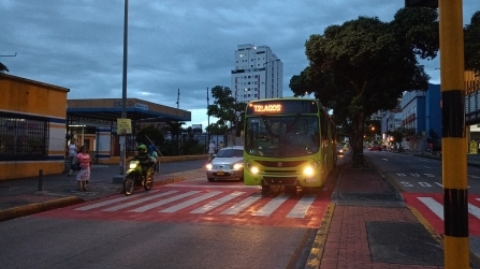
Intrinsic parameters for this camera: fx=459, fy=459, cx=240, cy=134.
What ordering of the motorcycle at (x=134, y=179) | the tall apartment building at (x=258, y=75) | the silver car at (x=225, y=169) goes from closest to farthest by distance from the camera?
1. the motorcycle at (x=134, y=179)
2. the silver car at (x=225, y=169)
3. the tall apartment building at (x=258, y=75)

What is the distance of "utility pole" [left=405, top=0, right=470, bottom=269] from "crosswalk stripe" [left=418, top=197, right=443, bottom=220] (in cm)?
835

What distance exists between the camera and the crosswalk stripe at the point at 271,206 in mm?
11625

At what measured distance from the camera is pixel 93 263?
266 inches

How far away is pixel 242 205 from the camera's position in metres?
13.2

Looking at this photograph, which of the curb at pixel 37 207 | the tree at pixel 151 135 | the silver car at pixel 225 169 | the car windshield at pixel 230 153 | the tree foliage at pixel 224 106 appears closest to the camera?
the curb at pixel 37 207

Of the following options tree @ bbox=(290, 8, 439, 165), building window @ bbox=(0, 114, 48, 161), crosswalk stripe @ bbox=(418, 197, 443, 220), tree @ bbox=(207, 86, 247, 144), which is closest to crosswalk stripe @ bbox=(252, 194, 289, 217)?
crosswalk stripe @ bbox=(418, 197, 443, 220)

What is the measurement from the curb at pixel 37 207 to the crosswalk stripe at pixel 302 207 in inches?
257

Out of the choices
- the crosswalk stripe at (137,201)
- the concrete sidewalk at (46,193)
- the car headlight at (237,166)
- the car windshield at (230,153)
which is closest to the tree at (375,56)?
the car windshield at (230,153)

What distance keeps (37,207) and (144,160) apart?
16.3 ft

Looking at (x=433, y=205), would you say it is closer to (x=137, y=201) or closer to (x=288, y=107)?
(x=288, y=107)

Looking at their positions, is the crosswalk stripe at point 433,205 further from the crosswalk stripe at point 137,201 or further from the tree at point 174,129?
the tree at point 174,129

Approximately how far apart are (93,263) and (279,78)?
42.8 m

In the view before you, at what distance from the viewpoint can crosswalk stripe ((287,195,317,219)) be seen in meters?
11.3

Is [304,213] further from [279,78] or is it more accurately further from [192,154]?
[279,78]
